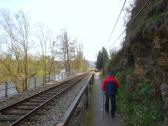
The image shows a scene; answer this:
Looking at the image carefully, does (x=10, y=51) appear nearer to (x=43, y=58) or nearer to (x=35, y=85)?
(x=43, y=58)

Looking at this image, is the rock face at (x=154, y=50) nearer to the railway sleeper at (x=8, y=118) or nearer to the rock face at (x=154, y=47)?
the rock face at (x=154, y=47)

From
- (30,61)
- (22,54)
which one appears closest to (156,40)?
(22,54)

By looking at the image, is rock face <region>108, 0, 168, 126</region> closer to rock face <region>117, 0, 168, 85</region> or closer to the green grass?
rock face <region>117, 0, 168, 85</region>

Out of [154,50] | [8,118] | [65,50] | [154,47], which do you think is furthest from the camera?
[65,50]

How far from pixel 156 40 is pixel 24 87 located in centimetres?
1693

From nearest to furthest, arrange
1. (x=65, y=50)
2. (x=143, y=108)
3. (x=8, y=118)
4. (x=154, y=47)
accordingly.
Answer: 1. (x=143, y=108)
2. (x=154, y=47)
3. (x=8, y=118)
4. (x=65, y=50)

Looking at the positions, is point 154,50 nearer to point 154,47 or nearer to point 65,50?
point 154,47

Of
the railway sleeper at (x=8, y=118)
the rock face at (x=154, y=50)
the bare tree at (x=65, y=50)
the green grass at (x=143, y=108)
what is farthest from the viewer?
the bare tree at (x=65, y=50)

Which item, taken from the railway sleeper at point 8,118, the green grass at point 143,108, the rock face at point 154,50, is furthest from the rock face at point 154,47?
the railway sleeper at point 8,118

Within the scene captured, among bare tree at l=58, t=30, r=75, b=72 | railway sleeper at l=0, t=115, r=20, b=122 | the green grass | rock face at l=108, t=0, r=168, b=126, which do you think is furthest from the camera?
bare tree at l=58, t=30, r=75, b=72

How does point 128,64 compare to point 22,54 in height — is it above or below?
below

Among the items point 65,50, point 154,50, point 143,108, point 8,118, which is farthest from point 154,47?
point 65,50

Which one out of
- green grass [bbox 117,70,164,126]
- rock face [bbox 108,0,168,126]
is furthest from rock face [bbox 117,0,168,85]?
green grass [bbox 117,70,164,126]

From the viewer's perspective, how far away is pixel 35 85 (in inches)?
912
